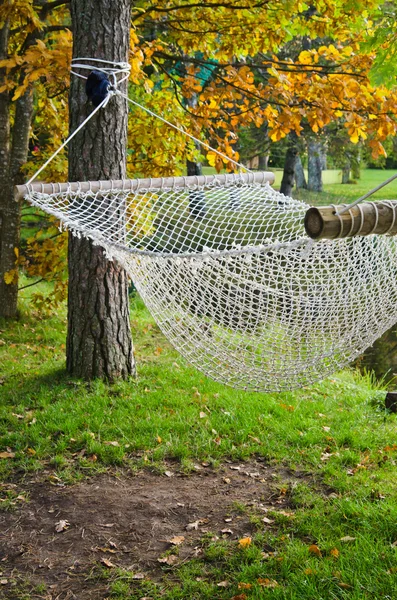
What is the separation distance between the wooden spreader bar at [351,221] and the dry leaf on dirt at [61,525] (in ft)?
4.61

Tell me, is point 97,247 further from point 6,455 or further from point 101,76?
point 6,455

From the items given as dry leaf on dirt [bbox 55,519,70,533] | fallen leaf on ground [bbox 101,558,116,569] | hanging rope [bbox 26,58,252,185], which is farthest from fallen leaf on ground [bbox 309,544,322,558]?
hanging rope [bbox 26,58,252,185]

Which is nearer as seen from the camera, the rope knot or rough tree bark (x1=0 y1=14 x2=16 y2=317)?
the rope knot

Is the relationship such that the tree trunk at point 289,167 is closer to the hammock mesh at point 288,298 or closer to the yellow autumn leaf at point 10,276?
the yellow autumn leaf at point 10,276

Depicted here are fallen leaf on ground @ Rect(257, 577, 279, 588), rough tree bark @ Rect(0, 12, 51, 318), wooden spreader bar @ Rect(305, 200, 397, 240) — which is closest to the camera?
wooden spreader bar @ Rect(305, 200, 397, 240)

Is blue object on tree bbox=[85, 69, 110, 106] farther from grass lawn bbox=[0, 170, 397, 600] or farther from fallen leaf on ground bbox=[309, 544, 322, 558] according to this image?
fallen leaf on ground bbox=[309, 544, 322, 558]

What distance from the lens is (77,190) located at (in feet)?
8.75

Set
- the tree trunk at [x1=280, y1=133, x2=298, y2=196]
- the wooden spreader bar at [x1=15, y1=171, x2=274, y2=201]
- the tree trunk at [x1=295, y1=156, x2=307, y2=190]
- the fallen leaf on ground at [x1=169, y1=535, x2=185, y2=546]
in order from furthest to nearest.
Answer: the tree trunk at [x1=295, y1=156, x2=307, y2=190]
the tree trunk at [x1=280, y1=133, x2=298, y2=196]
the wooden spreader bar at [x1=15, y1=171, x2=274, y2=201]
the fallen leaf on ground at [x1=169, y1=535, x2=185, y2=546]

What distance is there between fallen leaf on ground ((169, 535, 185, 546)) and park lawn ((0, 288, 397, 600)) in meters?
0.08

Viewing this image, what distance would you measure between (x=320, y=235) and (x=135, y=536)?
4.31 ft

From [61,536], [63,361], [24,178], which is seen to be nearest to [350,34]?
[24,178]

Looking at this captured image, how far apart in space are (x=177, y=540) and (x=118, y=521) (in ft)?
0.78

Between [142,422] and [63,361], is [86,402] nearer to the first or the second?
[142,422]

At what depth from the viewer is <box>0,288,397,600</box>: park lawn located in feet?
6.89
